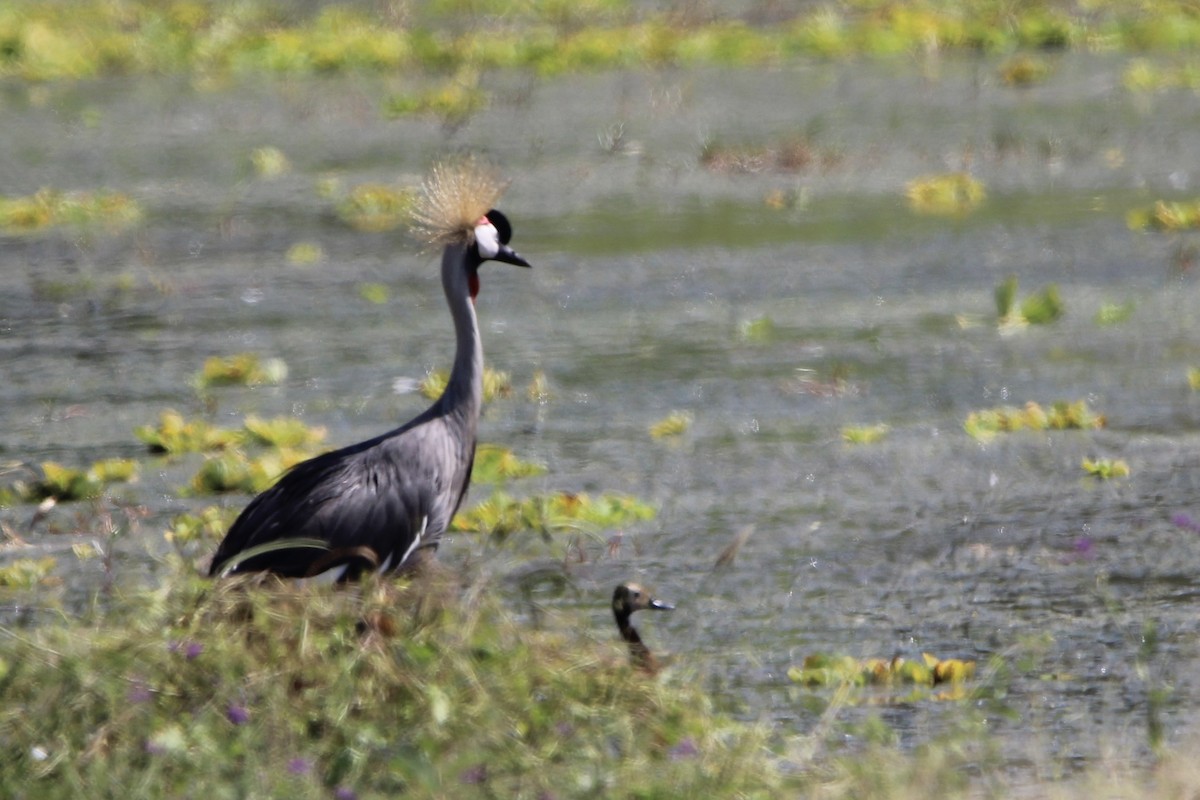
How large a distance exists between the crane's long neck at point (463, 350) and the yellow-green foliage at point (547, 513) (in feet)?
1.72

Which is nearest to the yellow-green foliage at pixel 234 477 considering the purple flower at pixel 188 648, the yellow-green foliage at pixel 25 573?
the yellow-green foliage at pixel 25 573

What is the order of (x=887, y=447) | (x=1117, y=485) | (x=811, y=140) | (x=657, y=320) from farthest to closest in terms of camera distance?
(x=811, y=140), (x=657, y=320), (x=887, y=447), (x=1117, y=485)

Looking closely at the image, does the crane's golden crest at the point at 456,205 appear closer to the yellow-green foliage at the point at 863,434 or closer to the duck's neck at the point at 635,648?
the duck's neck at the point at 635,648

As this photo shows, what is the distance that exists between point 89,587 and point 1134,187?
6546 millimetres

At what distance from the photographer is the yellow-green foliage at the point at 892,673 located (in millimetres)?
4898

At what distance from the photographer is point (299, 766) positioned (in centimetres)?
368

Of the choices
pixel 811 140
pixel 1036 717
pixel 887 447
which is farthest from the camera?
pixel 811 140

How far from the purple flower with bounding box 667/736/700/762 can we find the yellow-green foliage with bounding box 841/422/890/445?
3.28 meters

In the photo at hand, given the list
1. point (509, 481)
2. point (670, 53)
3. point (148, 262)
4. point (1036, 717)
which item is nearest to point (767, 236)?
point (148, 262)

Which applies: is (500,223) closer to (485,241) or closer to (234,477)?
(485,241)

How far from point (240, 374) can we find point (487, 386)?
1.07 m

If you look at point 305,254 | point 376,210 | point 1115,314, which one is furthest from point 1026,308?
point 376,210

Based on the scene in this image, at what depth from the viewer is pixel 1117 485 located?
6.52 m

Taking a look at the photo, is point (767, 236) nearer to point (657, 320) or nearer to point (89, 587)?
point (657, 320)
